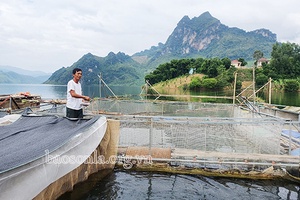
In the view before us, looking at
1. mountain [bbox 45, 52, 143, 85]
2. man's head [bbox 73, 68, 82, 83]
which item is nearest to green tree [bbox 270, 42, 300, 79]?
man's head [bbox 73, 68, 82, 83]

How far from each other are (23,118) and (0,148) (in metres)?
1.91

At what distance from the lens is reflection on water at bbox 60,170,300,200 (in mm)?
4621

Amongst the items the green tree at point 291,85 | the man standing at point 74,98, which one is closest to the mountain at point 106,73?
the green tree at point 291,85

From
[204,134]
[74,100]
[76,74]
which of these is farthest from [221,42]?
[74,100]

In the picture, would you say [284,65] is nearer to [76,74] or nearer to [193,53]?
[76,74]

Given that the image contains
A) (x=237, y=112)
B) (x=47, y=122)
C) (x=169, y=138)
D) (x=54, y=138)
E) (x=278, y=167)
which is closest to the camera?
(x=54, y=138)

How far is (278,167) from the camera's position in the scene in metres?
5.40

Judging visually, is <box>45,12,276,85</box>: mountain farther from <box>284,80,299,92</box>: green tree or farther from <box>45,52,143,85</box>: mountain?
<box>284,80,299,92</box>: green tree

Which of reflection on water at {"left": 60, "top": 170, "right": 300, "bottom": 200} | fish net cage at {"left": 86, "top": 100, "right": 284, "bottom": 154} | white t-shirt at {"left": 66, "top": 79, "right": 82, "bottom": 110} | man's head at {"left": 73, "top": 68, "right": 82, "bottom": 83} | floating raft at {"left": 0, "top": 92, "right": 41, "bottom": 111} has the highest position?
man's head at {"left": 73, "top": 68, "right": 82, "bottom": 83}

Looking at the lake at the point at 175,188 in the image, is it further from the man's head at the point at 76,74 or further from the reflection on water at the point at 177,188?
the man's head at the point at 76,74

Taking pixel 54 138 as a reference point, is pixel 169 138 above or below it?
below

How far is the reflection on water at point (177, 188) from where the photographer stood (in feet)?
15.2

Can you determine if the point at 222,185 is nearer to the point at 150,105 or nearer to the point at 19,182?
the point at 19,182

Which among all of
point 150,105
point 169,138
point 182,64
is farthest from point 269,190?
point 182,64
